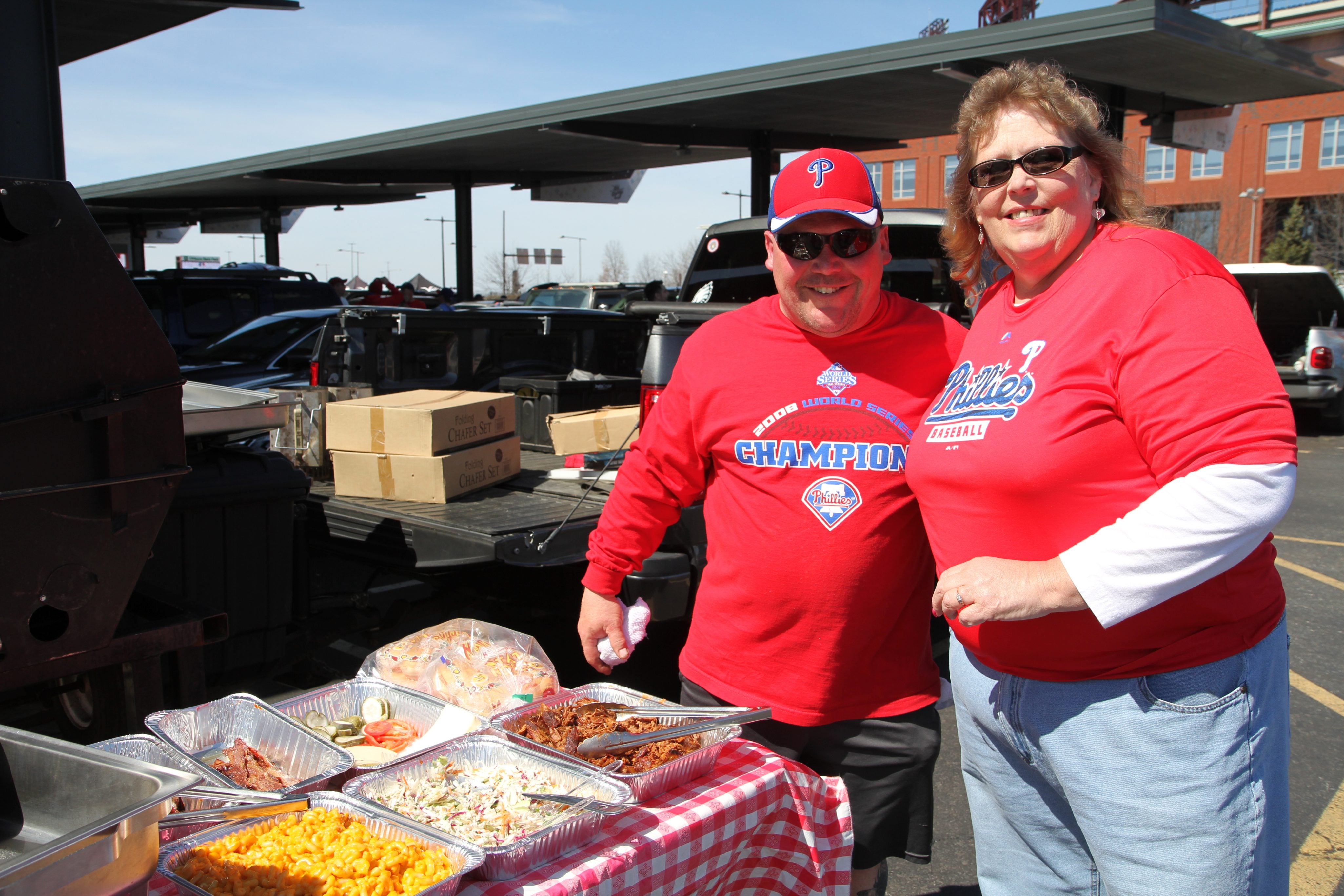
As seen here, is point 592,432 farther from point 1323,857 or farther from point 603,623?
Result: point 1323,857

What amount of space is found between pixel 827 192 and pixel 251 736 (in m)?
1.79

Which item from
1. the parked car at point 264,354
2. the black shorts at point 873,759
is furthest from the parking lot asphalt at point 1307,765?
the parked car at point 264,354

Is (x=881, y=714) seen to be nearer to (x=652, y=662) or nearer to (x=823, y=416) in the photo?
(x=823, y=416)

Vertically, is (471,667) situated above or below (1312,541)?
above

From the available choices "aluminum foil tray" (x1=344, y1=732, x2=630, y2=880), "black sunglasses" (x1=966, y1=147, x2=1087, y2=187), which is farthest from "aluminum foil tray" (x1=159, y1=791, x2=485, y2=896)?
"black sunglasses" (x1=966, y1=147, x2=1087, y2=187)

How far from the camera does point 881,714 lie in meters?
2.27

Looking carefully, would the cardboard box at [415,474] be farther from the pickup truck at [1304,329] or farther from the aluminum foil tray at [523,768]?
the pickup truck at [1304,329]

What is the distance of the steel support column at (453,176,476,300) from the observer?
21.0 meters

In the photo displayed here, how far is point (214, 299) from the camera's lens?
42.4 feet

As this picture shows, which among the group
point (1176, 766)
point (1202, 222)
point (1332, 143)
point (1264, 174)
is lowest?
point (1176, 766)

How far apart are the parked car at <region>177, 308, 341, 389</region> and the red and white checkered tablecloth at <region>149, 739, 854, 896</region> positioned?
7964 mm

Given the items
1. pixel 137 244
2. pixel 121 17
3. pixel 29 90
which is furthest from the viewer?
pixel 137 244

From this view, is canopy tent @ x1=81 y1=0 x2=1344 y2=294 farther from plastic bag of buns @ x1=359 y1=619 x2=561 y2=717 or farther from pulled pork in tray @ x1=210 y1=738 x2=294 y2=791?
pulled pork in tray @ x1=210 y1=738 x2=294 y2=791

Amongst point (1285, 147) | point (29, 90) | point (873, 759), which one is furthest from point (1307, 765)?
point (1285, 147)
